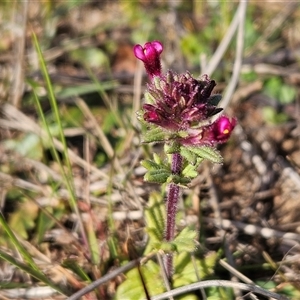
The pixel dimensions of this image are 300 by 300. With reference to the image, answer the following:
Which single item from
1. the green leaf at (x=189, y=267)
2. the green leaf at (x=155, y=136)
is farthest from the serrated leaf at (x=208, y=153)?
the green leaf at (x=189, y=267)

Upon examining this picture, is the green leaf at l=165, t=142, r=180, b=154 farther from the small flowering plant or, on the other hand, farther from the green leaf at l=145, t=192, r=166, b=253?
the green leaf at l=145, t=192, r=166, b=253

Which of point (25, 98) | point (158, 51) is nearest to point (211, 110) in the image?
point (158, 51)

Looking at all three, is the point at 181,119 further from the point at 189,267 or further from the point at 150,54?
the point at 189,267

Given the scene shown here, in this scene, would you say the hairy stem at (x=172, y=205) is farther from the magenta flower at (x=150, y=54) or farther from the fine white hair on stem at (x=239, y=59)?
the fine white hair on stem at (x=239, y=59)

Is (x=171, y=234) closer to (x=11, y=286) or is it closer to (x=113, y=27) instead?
(x=11, y=286)

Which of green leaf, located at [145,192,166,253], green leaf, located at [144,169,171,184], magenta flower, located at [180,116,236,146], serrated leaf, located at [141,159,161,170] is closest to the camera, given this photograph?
magenta flower, located at [180,116,236,146]

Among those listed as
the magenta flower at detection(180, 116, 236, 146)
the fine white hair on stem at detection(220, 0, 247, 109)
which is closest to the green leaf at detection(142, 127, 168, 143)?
the magenta flower at detection(180, 116, 236, 146)

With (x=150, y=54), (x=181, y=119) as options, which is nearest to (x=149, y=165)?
(x=181, y=119)
